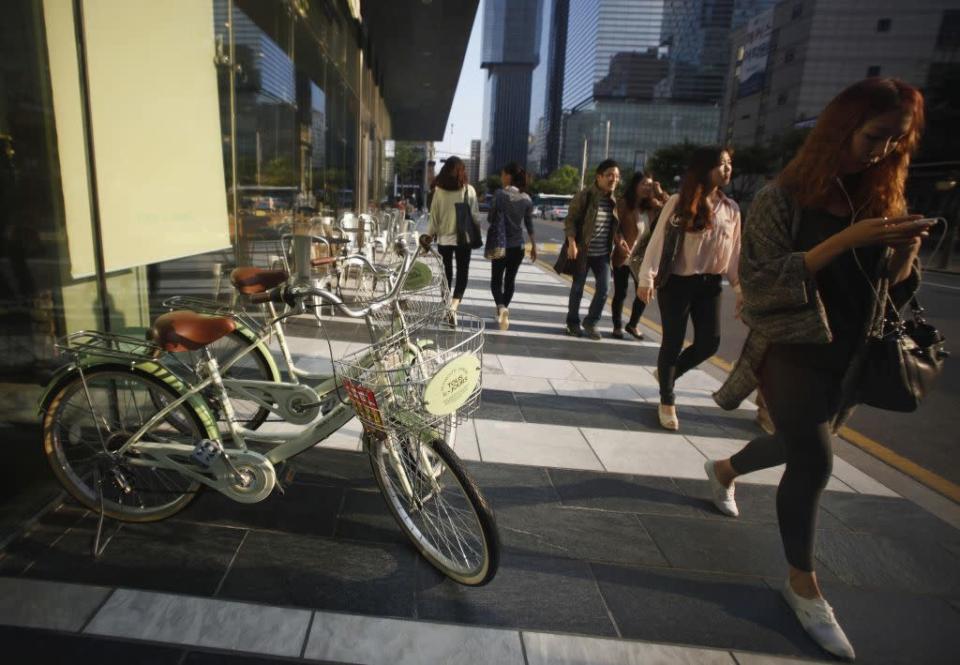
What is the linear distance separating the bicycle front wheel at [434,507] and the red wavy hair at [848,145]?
157 cm

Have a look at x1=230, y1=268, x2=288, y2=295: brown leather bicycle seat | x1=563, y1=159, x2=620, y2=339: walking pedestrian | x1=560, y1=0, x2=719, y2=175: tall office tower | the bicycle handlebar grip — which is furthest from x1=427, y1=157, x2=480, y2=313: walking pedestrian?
x1=560, y1=0, x2=719, y2=175: tall office tower

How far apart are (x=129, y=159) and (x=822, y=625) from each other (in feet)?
13.0

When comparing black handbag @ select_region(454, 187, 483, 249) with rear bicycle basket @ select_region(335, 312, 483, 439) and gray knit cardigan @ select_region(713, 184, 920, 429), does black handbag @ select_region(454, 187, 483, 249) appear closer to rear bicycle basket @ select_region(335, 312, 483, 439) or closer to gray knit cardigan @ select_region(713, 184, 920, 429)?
rear bicycle basket @ select_region(335, 312, 483, 439)

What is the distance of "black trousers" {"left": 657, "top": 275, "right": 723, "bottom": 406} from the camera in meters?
3.87

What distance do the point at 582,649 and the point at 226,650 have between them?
1.18m

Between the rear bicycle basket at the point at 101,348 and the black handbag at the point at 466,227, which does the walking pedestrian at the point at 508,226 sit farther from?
the rear bicycle basket at the point at 101,348

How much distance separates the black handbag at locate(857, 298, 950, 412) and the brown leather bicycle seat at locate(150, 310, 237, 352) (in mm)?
2397

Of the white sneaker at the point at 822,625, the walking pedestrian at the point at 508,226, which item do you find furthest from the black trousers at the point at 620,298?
the white sneaker at the point at 822,625

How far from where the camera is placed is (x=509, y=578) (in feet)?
7.86

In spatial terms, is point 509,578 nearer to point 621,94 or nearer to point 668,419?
point 668,419

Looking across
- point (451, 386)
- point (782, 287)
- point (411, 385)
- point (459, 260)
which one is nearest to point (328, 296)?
point (411, 385)

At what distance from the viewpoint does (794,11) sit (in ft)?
211

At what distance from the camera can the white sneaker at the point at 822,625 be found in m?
2.09

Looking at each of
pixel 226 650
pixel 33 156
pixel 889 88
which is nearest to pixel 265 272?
pixel 33 156
